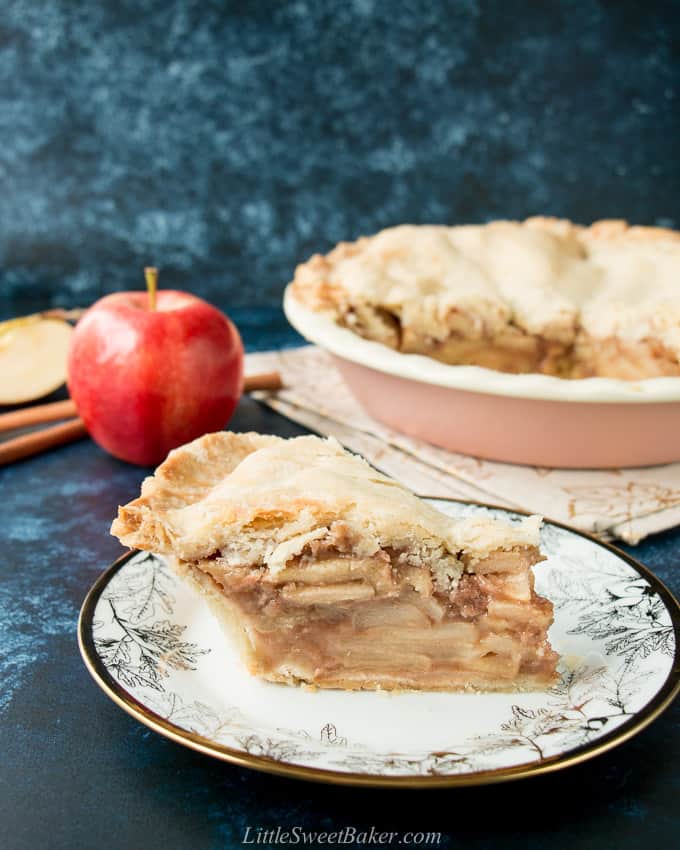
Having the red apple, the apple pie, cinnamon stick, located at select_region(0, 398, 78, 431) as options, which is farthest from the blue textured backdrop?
the red apple

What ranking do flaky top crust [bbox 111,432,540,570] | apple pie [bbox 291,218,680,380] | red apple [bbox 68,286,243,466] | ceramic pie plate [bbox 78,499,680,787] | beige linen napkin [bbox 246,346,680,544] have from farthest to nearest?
apple pie [bbox 291,218,680,380]
red apple [bbox 68,286,243,466]
beige linen napkin [bbox 246,346,680,544]
flaky top crust [bbox 111,432,540,570]
ceramic pie plate [bbox 78,499,680,787]

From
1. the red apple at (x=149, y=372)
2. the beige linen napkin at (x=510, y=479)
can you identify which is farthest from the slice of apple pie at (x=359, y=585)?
the red apple at (x=149, y=372)

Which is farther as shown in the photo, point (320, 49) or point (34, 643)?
point (320, 49)

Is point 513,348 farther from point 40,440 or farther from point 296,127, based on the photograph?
point 296,127

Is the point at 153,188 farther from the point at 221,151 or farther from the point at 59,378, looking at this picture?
the point at 59,378

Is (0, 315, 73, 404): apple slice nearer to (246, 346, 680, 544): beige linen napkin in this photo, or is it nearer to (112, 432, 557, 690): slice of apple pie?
(246, 346, 680, 544): beige linen napkin

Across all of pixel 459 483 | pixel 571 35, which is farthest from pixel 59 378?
pixel 571 35
